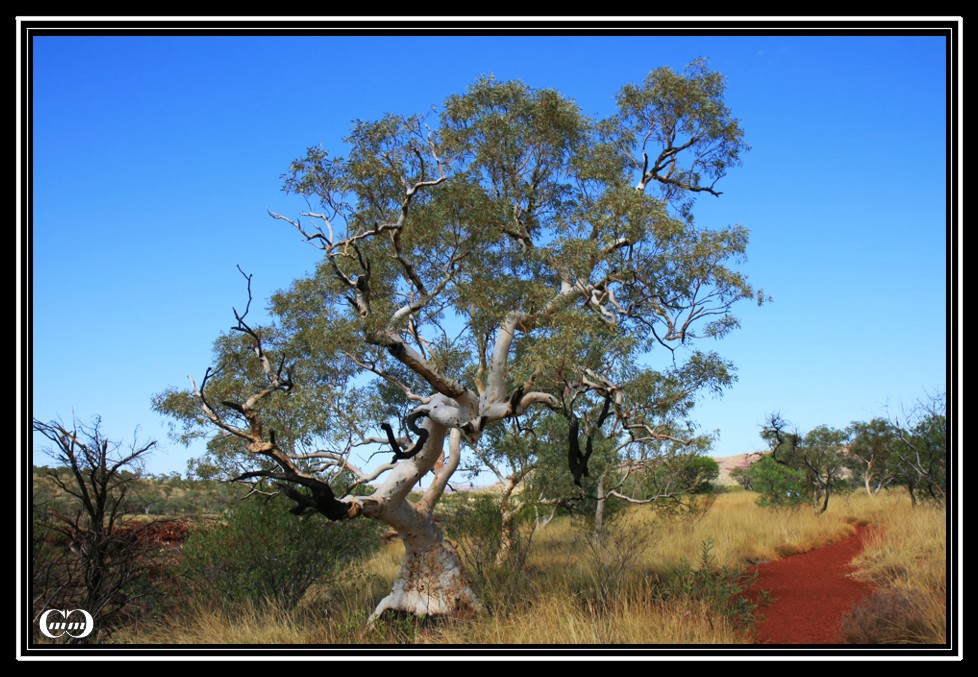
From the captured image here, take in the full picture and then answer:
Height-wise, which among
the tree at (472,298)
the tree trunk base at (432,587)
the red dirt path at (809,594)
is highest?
the tree at (472,298)

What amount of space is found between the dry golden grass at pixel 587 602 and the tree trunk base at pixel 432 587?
20cm

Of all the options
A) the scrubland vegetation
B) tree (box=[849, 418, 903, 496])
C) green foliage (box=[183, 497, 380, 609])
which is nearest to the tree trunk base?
the scrubland vegetation

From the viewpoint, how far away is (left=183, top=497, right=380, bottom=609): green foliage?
34.5 feet

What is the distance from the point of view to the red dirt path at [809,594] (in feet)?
27.7

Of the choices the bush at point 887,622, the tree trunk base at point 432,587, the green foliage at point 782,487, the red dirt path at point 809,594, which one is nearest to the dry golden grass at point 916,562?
the bush at point 887,622

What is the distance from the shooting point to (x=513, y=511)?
1233 centimetres

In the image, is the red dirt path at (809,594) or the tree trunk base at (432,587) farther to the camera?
the tree trunk base at (432,587)

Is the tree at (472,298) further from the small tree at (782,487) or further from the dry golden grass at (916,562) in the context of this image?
the small tree at (782,487)

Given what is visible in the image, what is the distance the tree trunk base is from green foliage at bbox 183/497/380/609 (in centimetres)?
163
